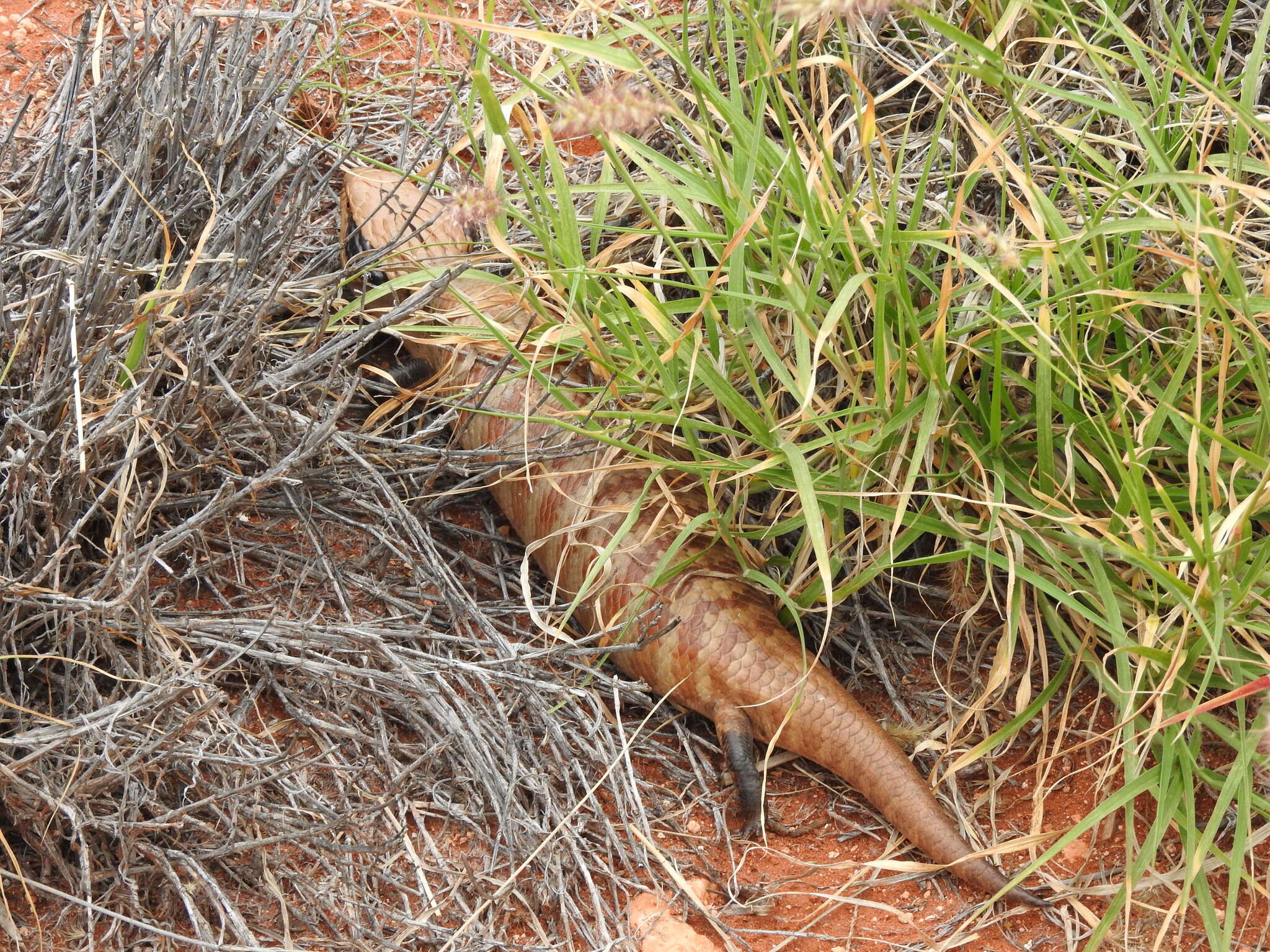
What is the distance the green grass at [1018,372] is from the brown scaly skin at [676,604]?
4.5 inches

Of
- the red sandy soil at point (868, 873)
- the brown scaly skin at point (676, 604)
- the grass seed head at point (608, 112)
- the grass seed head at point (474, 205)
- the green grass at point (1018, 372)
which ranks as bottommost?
the red sandy soil at point (868, 873)

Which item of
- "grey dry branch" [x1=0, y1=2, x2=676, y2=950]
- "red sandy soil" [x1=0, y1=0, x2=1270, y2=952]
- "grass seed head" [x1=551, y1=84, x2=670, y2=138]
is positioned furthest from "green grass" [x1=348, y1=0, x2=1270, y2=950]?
"grey dry branch" [x1=0, y1=2, x2=676, y2=950]

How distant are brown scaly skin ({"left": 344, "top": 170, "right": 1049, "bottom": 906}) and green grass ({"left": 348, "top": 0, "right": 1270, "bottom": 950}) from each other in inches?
4.5

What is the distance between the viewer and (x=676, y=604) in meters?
2.46

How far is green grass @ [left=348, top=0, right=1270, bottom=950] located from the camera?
201 cm

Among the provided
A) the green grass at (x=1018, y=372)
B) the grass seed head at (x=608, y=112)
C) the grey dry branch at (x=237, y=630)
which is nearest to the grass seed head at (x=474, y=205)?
the green grass at (x=1018, y=372)

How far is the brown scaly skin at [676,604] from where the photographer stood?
224 cm

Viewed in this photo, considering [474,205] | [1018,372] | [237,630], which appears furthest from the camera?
[1018,372]

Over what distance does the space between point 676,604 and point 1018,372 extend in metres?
0.82

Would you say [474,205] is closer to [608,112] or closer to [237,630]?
[608,112]

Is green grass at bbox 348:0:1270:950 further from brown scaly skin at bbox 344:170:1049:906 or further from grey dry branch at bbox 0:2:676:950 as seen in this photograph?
grey dry branch at bbox 0:2:676:950

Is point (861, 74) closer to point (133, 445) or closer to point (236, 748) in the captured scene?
point (133, 445)

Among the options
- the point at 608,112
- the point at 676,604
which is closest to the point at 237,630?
the point at 676,604

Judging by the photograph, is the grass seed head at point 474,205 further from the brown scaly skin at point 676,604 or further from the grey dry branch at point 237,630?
the grey dry branch at point 237,630
